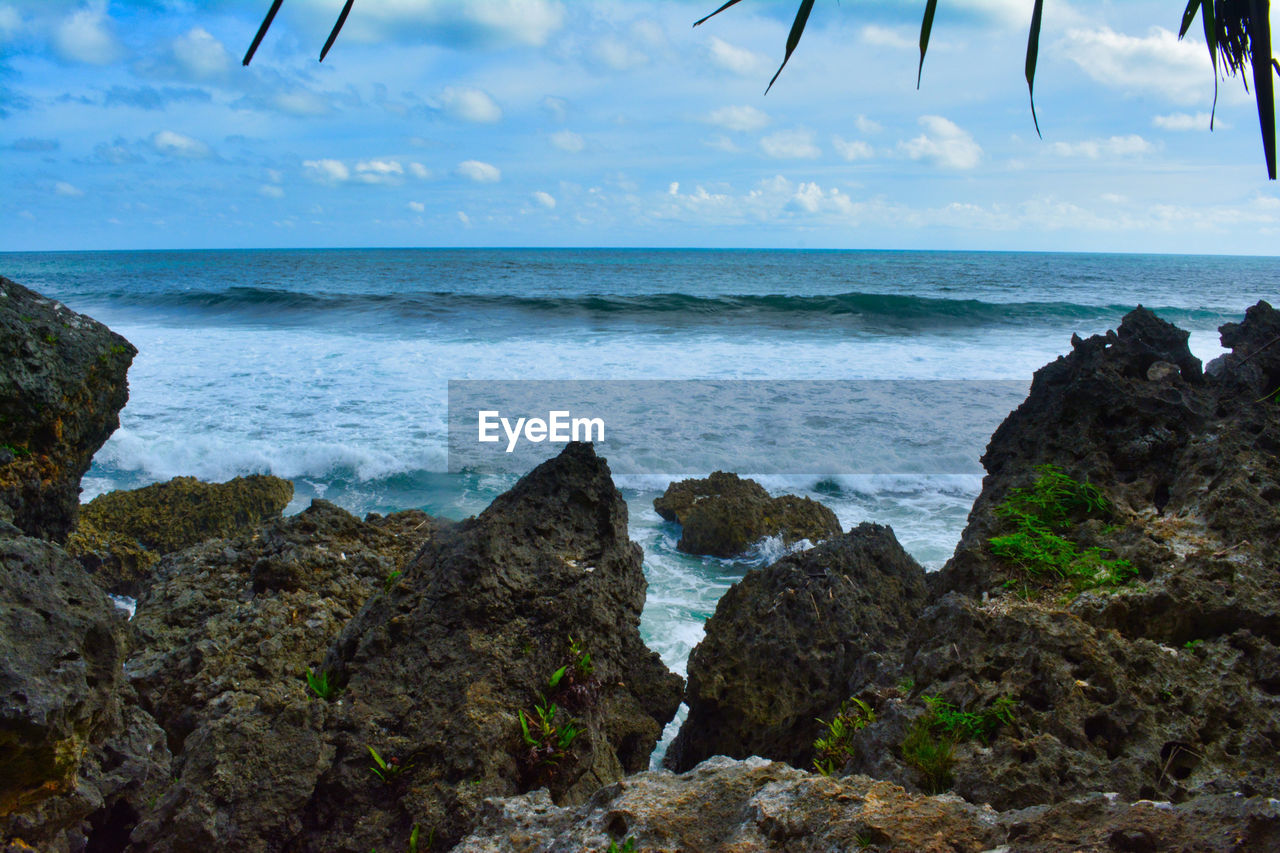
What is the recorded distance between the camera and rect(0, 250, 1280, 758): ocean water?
8617 mm

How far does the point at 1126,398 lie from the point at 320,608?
152 inches

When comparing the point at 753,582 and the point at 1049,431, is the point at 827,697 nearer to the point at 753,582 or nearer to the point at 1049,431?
the point at 753,582

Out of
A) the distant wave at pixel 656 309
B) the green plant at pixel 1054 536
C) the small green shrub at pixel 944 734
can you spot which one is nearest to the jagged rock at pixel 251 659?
the small green shrub at pixel 944 734

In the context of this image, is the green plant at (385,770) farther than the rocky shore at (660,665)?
Yes

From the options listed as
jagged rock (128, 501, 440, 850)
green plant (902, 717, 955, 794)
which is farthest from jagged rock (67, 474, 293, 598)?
green plant (902, 717, 955, 794)

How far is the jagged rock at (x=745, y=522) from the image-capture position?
698 centimetres

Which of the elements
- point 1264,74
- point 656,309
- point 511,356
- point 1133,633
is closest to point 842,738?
point 1133,633

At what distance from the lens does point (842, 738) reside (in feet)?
9.55

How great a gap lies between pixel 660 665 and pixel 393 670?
3.88 feet

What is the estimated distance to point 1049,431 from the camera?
3844 mm

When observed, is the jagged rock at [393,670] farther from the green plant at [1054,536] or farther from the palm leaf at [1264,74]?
the palm leaf at [1264,74]

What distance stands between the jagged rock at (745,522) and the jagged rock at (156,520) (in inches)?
135

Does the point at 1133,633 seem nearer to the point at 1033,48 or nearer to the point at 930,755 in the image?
the point at 930,755

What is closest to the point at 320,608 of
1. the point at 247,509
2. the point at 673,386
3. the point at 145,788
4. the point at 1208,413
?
Answer: the point at 145,788
